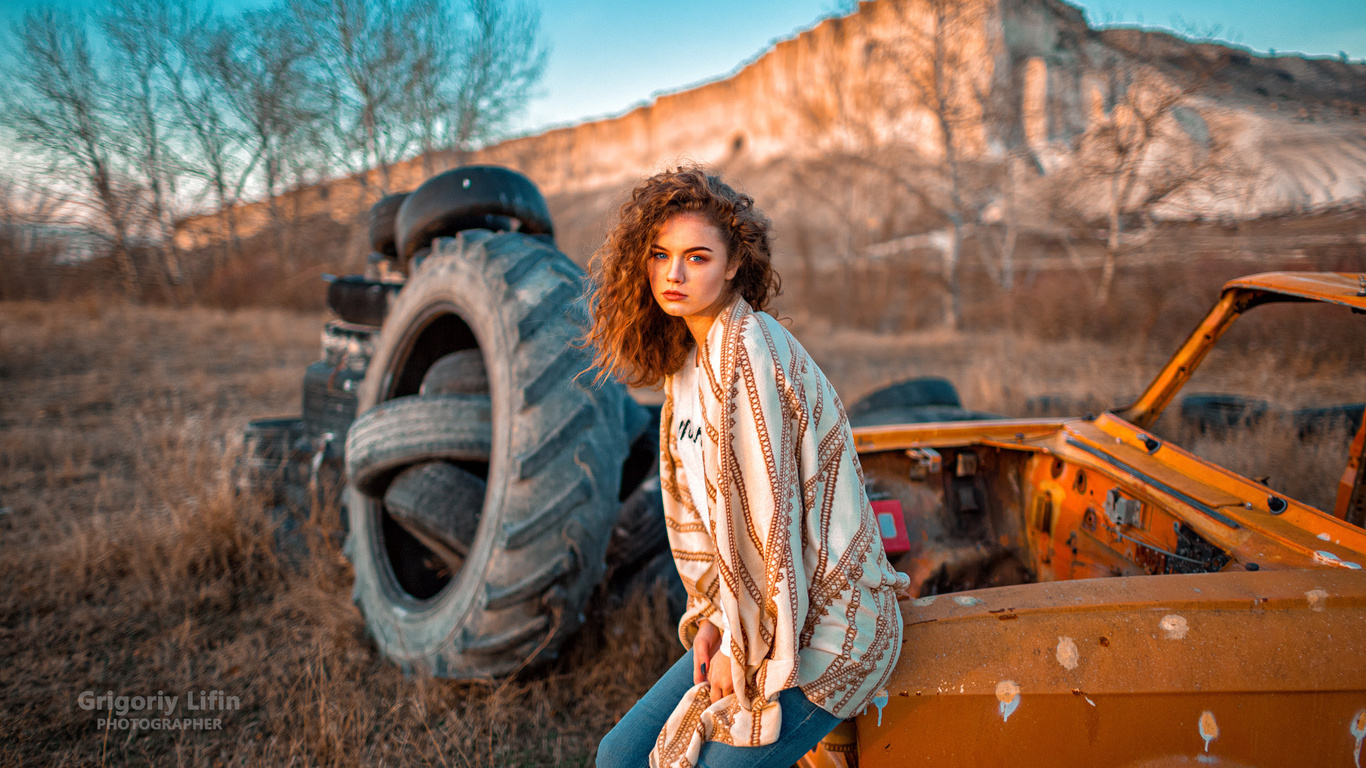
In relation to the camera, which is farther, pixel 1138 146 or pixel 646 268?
pixel 1138 146

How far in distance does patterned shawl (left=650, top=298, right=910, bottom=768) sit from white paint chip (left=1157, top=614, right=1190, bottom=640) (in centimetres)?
54

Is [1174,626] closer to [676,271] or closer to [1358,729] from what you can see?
[1358,729]

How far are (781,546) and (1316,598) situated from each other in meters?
1.14

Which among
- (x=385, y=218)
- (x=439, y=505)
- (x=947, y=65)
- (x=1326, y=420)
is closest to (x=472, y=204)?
(x=385, y=218)

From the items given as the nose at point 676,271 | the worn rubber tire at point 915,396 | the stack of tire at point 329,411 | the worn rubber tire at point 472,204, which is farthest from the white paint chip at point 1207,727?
the stack of tire at point 329,411

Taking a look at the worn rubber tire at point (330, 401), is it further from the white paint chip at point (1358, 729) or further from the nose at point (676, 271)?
the white paint chip at point (1358, 729)

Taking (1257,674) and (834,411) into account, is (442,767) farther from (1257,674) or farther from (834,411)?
(1257,674)

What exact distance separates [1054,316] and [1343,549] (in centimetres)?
1311

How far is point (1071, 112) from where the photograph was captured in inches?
755

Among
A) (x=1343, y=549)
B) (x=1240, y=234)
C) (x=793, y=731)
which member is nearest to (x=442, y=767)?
(x=793, y=731)

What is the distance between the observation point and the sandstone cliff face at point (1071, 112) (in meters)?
4.70

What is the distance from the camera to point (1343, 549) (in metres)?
1.55

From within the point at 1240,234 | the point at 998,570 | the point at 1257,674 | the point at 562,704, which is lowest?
the point at 562,704

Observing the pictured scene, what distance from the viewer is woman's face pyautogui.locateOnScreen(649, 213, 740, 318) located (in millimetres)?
1317
